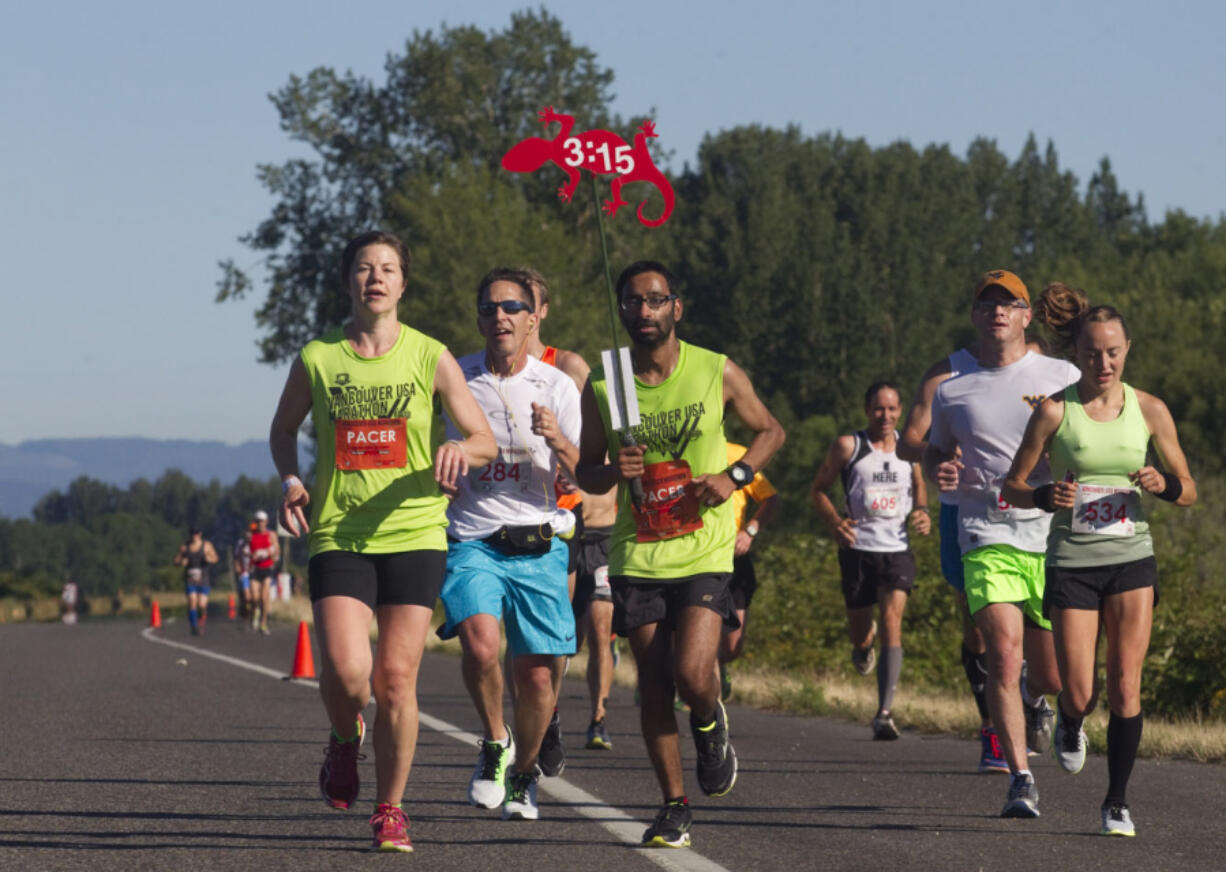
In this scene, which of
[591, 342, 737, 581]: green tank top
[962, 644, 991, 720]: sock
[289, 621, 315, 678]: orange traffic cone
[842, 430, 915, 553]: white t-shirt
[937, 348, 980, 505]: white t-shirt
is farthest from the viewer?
[289, 621, 315, 678]: orange traffic cone

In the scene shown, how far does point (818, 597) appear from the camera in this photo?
22.8 metres

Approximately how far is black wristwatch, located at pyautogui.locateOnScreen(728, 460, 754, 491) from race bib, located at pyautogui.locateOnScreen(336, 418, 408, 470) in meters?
1.17

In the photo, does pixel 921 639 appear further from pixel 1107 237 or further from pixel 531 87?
pixel 1107 237

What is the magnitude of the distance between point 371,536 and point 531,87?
182 feet

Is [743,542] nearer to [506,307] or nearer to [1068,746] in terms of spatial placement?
[1068,746]

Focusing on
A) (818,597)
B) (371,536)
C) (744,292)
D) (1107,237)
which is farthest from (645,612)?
(1107,237)

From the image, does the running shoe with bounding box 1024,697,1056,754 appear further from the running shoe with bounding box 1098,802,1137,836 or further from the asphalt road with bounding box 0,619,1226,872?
the running shoe with bounding box 1098,802,1137,836

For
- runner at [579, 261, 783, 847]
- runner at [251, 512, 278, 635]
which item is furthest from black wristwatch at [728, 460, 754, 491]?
runner at [251, 512, 278, 635]

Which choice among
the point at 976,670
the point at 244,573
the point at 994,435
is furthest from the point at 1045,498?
the point at 244,573

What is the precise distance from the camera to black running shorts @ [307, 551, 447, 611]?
6.87m

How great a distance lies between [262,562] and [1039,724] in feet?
87.0

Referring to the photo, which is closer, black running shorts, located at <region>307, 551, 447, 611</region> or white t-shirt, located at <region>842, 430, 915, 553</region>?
black running shorts, located at <region>307, 551, 447, 611</region>

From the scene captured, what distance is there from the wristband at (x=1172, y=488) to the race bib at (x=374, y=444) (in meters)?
2.85

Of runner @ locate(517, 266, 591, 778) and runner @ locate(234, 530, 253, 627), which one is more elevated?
runner @ locate(517, 266, 591, 778)
